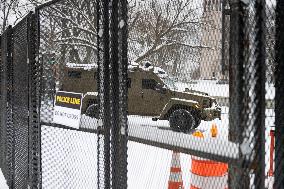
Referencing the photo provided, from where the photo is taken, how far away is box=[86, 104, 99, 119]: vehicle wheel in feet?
8.81

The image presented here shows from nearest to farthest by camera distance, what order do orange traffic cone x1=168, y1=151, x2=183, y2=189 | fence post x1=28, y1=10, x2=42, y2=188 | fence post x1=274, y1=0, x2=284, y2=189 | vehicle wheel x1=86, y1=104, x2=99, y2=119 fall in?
fence post x1=274, y1=0, x2=284, y2=189 → vehicle wheel x1=86, y1=104, x2=99, y2=119 → fence post x1=28, y1=10, x2=42, y2=188 → orange traffic cone x1=168, y1=151, x2=183, y2=189

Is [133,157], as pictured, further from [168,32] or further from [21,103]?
[21,103]

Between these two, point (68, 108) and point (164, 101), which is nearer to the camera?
point (164, 101)

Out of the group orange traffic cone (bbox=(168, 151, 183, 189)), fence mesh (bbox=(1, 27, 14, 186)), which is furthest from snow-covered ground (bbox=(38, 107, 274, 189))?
fence mesh (bbox=(1, 27, 14, 186))

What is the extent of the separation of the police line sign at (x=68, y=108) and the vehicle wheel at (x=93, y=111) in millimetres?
90

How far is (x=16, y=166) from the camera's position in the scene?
4.91 m

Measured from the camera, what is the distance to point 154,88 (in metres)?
2.69

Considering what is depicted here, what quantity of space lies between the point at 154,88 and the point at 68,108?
788mm

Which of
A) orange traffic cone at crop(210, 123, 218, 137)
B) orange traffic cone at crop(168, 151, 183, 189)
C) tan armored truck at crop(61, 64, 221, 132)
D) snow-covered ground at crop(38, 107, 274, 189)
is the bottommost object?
orange traffic cone at crop(168, 151, 183, 189)

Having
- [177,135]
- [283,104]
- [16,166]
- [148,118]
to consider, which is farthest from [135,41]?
[16,166]

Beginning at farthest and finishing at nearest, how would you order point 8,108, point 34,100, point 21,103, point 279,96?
1. point 8,108
2. point 21,103
3. point 34,100
4. point 279,96

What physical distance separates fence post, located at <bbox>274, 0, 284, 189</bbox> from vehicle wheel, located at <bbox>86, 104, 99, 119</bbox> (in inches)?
54.7

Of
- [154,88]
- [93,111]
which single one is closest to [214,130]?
[154,88]

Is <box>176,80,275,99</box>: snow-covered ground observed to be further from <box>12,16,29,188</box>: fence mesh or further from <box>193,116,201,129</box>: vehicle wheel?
<box>12,16,29,188</box>: fence mesh
